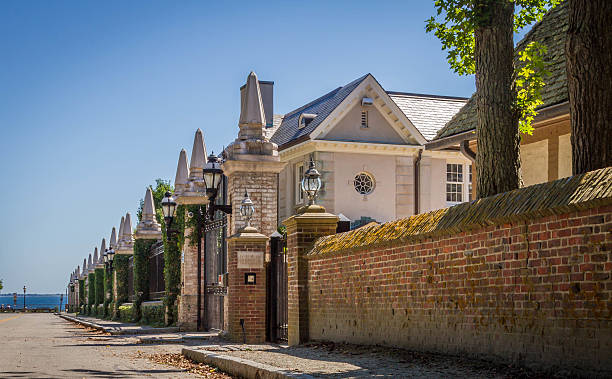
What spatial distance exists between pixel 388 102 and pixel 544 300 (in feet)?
87.4

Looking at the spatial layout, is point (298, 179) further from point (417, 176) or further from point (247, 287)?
point (247, 287)

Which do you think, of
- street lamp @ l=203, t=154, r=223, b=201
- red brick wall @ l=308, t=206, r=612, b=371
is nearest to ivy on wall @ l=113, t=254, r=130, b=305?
street lamp @ l=203, t=154, r=223, b=201

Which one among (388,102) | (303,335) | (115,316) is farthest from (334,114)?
(303,335)

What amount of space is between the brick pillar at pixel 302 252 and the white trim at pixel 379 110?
60.3 feet

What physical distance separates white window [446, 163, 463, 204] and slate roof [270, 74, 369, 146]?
18.0 feet

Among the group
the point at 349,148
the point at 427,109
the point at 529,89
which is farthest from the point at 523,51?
the point at 427,109

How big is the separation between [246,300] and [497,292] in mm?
10082

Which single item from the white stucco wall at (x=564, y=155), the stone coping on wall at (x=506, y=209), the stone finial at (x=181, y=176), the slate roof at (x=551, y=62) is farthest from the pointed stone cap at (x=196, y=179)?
the stone coping on wall at (x=506, y=209)

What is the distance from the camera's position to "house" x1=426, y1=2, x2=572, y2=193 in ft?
49.2

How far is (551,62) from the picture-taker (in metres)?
16.0

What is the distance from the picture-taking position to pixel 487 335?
893 cm

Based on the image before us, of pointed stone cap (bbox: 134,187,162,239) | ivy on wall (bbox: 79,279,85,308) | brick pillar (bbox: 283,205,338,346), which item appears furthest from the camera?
ivy on wall (bbox: 79,279,85,308)

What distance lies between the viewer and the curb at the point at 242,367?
9.23 metres

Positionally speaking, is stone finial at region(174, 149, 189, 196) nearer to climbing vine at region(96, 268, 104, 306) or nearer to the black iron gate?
the black iron gate
